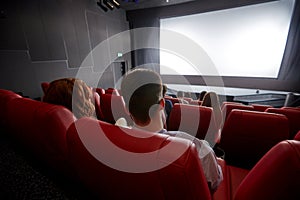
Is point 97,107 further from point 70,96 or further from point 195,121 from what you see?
point 195,121

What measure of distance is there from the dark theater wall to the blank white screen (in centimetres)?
289

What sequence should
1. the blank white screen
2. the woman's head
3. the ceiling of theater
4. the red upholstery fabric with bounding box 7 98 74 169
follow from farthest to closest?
the ceiling of theater → the blank white screen → the woman's head → the red upholstery fabric with bounding box 7 98 74 169

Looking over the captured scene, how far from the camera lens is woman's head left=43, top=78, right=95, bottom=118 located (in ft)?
2.98

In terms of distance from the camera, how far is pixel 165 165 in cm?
38

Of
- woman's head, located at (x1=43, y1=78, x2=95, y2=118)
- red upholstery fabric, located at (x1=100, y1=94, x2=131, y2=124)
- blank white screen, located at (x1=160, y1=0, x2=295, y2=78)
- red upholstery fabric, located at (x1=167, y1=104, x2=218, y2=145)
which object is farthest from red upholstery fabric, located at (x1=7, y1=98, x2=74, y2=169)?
blank white screen, located at (x1=160, y1=0, x2=295, y2=78)

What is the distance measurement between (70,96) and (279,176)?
1.04 metres

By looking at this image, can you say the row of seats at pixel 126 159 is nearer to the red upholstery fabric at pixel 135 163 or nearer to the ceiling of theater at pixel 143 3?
the red upholstery fabric at pixel 135 163

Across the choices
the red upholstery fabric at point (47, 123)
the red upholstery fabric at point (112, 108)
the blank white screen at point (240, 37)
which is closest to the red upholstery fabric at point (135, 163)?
the red upholstery fabric at point (47, 123)

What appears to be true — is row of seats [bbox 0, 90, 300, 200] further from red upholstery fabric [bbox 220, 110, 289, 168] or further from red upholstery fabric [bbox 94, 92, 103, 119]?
red upholstery fabric [bbox 94, 92, 103, 119]

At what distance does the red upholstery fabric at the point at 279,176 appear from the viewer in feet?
1.22

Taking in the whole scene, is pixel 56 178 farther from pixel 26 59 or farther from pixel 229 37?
pixel 229 37

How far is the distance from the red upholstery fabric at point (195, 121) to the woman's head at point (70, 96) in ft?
2.73

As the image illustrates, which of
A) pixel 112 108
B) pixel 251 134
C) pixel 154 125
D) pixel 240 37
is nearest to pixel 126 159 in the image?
pixel 154 125

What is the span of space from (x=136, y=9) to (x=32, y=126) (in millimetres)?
6423
